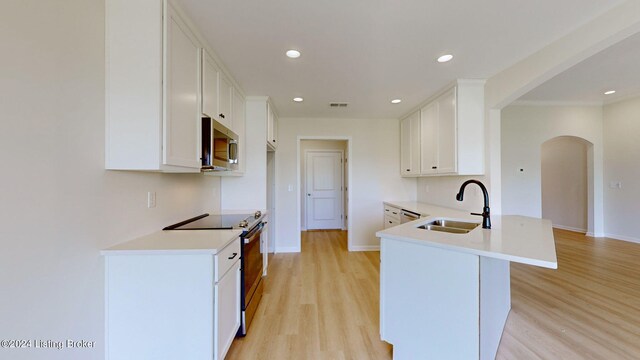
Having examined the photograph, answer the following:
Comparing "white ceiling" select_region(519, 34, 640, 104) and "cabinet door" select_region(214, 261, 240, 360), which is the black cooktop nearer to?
"cabinet door" select_region(214, 261, 240, 360)

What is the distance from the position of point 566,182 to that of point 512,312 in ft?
17.0

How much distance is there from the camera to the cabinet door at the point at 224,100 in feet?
7.42

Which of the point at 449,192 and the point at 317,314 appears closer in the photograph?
the point at 317,314

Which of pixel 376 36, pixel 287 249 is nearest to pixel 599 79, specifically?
pixel 376 36

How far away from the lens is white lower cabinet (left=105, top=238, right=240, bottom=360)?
4.45 feet

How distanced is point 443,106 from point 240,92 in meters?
2.52

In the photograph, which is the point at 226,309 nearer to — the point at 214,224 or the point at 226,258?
the point at 226,258

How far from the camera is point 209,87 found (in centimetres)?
203

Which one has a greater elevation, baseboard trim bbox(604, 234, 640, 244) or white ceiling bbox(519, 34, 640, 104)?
white ceiling bbox(519, 34, 640, 104)

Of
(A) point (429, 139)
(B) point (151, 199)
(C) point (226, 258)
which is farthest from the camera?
(A) point (429, 139)

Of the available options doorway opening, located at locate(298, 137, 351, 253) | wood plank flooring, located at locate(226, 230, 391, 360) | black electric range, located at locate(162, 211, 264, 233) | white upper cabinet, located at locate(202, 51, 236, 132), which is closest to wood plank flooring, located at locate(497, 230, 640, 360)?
wood plank flooring, located at locate(226, 230, 391, 360)

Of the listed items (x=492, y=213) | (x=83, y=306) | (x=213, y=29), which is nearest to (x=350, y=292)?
(x=492, y=213)

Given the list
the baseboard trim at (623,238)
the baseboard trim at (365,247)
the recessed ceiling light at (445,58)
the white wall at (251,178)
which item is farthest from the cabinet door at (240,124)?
the baseboard trim at (623,238)

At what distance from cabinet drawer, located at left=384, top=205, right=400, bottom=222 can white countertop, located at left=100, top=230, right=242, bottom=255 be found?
2.58m
